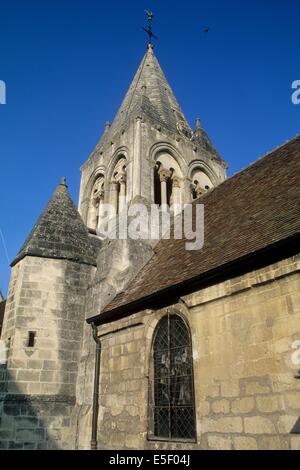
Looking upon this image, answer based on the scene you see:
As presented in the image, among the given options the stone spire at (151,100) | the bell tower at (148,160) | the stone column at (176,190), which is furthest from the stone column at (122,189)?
the stone spire at (151,100)

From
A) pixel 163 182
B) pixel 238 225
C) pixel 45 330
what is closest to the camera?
pixel 238 225

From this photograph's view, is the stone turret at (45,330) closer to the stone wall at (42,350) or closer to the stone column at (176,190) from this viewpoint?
the stone wall at (42,350)

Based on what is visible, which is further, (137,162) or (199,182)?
(199,182)

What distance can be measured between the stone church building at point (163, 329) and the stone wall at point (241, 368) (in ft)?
0.05

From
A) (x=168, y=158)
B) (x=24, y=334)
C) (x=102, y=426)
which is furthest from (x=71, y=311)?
(x=168, y=158)

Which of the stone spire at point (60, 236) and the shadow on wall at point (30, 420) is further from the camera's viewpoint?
the stone spire at point (60, 236)

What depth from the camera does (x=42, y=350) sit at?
7984 millimetres

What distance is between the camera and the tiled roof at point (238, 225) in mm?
5719

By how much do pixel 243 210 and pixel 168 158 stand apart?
681 cm

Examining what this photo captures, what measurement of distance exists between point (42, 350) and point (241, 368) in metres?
4.59

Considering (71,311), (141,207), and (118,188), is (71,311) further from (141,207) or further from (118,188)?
(118,188)

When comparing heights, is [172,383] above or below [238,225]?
below

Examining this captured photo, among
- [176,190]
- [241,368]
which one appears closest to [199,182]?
[176,190]

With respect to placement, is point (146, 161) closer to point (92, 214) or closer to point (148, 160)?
point (148, 160)
